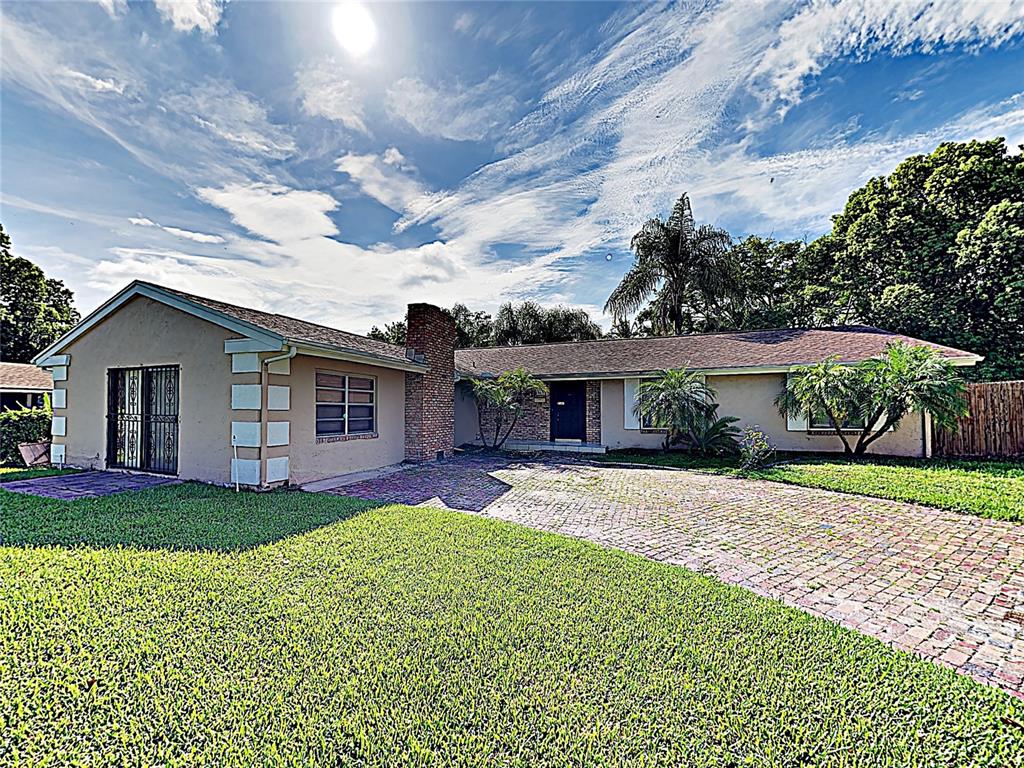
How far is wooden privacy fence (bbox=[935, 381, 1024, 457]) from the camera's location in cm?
1107

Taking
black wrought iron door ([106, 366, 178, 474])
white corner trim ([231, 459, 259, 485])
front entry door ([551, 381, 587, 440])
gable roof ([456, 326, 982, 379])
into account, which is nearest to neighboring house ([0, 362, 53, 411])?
black wrought iron door ([106, 366, 178, 474])

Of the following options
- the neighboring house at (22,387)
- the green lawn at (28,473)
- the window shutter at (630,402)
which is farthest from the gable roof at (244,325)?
the neighboring house at (22,387)

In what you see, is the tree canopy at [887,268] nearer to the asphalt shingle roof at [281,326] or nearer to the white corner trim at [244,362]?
the asphalt shingle roof at [281,326]

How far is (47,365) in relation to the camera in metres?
10.3

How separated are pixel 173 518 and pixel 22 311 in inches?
1117

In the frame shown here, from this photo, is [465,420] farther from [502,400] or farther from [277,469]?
[277,469]

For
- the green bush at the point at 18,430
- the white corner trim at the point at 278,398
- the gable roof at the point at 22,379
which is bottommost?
the green bush at the point at 18,430

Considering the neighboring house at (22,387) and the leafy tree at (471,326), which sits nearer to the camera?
the neighboring house at (22,387)

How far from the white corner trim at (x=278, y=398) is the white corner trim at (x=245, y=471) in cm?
91

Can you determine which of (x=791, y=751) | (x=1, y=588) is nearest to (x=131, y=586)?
(x=1, y=588)

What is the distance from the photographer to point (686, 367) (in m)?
13.5

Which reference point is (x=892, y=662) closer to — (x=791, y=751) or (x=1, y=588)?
(x=791, y=751)

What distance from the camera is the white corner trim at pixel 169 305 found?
7.69 metres

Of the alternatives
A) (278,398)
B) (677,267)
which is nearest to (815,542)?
(278,398)
